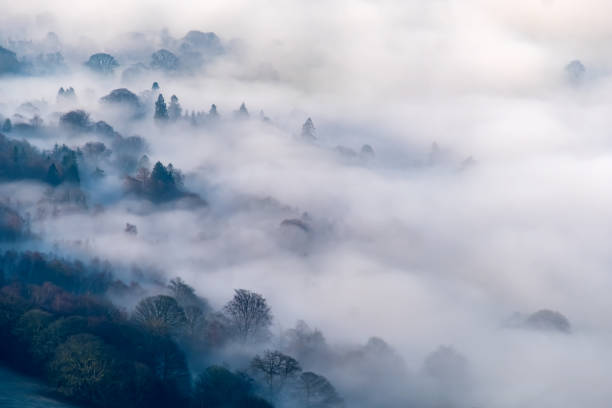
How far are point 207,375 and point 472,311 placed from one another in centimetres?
6992

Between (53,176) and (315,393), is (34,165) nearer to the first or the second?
(53,176)

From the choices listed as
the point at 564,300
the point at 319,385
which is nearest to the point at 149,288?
the point at 319,385

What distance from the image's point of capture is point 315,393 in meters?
83.0

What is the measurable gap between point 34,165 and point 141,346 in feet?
272

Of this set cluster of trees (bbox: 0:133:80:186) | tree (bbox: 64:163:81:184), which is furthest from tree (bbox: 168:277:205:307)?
cluster of trees (bbox: 0:133:80:186)

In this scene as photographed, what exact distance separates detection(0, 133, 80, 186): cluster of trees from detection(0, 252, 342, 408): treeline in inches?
1777

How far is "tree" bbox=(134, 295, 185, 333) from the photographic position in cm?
9050

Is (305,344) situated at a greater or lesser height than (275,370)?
greater

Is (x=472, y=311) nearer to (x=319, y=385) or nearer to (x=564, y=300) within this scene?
(x=564, y=300)

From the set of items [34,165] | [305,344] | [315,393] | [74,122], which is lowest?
[315,393]

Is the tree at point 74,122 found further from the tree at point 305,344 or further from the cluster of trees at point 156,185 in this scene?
the tree at point 305,344

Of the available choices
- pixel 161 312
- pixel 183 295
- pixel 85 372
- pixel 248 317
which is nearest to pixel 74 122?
pixel 183 295

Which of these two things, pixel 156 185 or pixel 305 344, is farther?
pixel 156 185

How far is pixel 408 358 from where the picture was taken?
10394 centimetres
